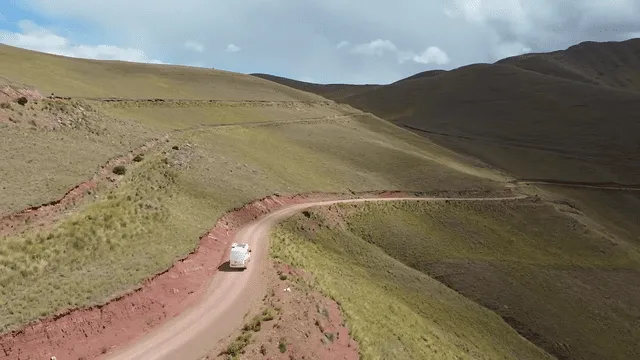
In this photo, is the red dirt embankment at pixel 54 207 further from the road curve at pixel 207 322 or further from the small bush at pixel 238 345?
the small bush at pixel 238 345

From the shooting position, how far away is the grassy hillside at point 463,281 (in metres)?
31.8

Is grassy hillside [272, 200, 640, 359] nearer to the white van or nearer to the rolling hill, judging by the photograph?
the rolling hill

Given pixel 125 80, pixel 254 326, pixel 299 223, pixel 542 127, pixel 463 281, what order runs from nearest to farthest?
pixel 254 326 → pixel 299 223 → pixel 463 281 → pixel 125 80 → pixel 542 127

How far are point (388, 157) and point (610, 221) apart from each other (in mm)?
43804

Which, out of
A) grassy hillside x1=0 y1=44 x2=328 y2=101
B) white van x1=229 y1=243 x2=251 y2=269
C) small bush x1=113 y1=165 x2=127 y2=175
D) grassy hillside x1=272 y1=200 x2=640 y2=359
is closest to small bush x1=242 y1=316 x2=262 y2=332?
grassy hillside x1=272 y1=200 x2=640 y2=359

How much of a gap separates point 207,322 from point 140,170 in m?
21.9

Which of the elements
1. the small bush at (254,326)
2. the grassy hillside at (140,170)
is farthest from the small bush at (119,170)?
the small bush at (254,326)

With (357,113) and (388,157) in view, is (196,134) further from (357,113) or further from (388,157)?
(357,113)

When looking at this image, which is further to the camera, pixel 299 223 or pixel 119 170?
pixel 299 223

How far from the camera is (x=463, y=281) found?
4472 cm

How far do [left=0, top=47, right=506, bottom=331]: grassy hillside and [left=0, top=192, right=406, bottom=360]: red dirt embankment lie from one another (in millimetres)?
595

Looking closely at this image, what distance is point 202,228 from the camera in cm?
3275

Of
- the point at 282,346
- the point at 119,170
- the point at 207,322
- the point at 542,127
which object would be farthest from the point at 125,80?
the point at 542,127

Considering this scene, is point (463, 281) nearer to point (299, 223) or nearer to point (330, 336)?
point (299, 223)
